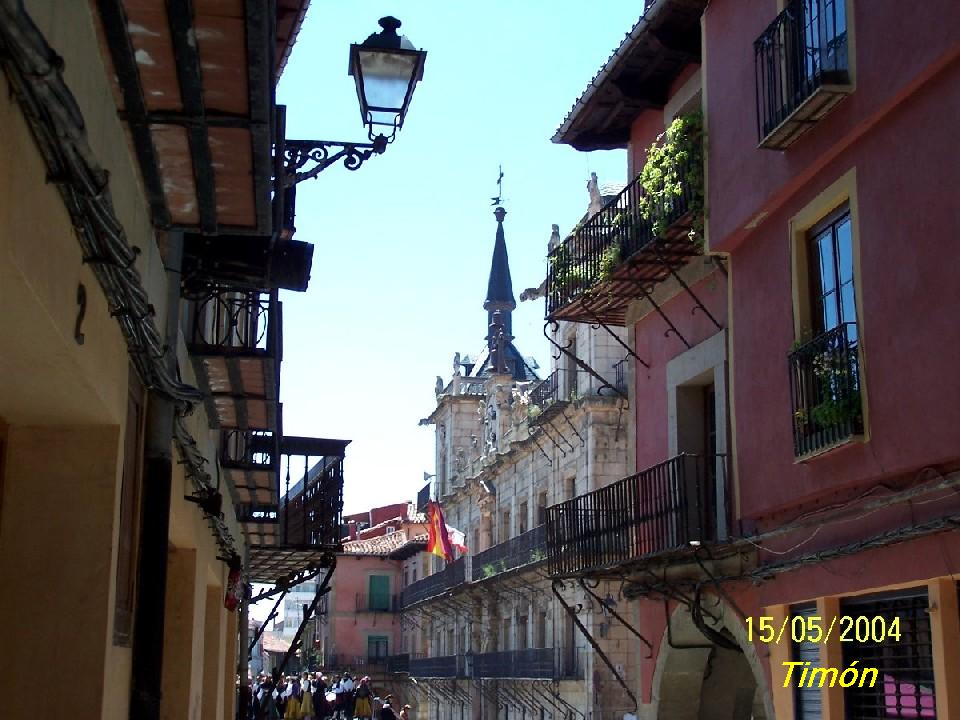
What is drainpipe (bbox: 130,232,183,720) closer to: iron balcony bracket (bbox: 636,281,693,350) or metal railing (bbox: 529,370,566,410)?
iron balcony bracket (bbox: 636,281,693,350)

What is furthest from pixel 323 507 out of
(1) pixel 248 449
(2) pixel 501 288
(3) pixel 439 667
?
(2) pixel 501 288

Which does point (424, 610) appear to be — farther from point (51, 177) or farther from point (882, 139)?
point (51, 177)

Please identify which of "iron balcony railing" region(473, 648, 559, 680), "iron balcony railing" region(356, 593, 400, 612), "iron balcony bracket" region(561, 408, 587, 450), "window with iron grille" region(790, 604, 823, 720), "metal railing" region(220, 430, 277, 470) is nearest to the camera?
"window with iron grille" region(790, 604, 823, 720)

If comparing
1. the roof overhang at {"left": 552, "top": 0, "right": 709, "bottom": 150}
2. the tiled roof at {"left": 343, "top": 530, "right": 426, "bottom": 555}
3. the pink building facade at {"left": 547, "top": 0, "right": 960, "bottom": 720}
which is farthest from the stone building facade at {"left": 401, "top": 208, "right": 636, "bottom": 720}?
the tiled roof at {"left": 343, "top": 530, "right": 426, "bottom": 555}

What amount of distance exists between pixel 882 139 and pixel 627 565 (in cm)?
627

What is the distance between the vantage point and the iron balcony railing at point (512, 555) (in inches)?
1354

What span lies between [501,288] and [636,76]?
3838 cm

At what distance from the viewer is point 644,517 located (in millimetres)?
14617

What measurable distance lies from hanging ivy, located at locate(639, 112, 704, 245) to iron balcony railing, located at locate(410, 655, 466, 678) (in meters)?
31.7

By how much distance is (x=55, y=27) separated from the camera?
377 cm

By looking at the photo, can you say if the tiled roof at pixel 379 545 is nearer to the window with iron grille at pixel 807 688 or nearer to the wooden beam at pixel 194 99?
the window with iron grille at pixel 807 688

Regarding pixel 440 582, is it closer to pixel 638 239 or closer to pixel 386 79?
pixel 638 239

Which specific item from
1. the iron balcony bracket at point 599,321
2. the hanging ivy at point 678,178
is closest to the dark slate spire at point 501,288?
the iron balcony bracket at point 599,321

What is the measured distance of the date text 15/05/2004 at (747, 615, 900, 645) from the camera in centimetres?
1010
